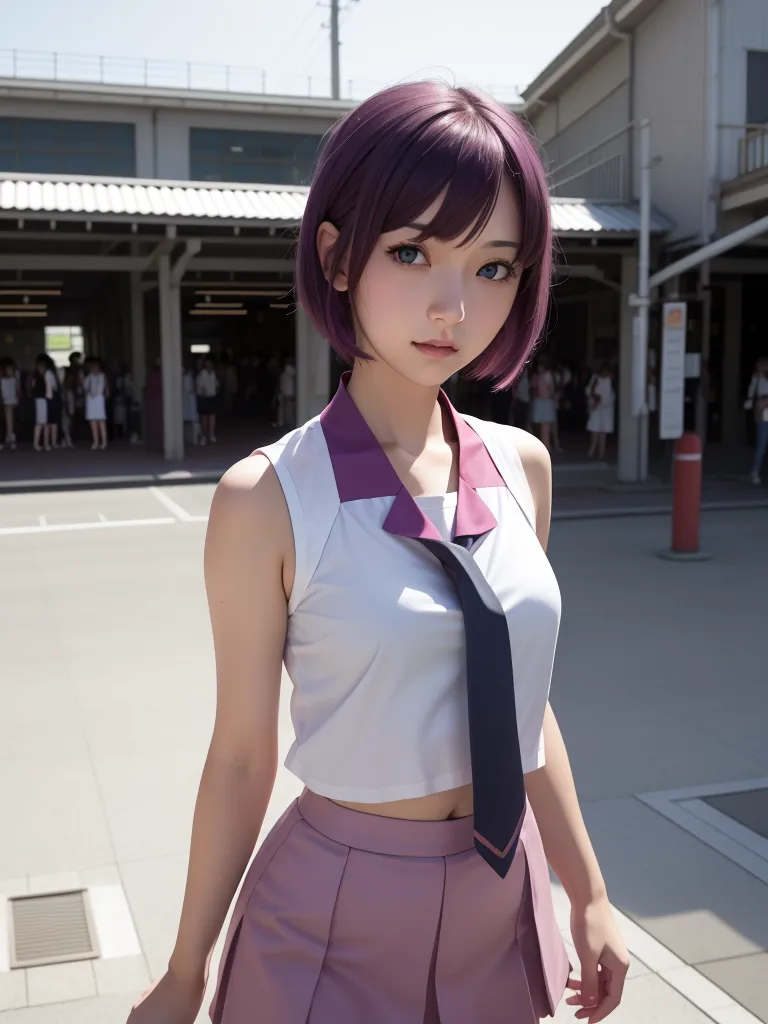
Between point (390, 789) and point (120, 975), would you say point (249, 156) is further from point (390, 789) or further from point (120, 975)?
point (390, 789)

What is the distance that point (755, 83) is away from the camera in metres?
14.7

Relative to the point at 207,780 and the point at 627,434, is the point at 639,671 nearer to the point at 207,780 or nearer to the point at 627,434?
the point at 207,780

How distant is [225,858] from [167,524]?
1004 centimetres

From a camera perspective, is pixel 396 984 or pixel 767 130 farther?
pixel 767 130

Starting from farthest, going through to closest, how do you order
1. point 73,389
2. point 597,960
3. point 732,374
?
point 73,389
point 732,374
point 597,960

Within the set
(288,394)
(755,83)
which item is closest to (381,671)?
(755,83)

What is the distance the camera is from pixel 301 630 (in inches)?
52.7

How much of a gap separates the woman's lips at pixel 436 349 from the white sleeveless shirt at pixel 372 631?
13cm

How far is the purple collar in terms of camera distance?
133 cm

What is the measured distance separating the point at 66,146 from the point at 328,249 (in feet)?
81.6

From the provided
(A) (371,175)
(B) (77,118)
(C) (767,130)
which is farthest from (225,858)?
(B) (77,118)

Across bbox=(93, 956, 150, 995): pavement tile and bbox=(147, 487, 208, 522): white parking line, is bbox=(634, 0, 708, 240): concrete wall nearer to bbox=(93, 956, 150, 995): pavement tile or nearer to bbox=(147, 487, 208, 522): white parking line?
bbox=(147, 487, 208, 522): white parking line

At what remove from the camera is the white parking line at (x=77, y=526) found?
10.7 m

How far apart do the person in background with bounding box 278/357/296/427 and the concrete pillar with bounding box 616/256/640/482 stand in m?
6.98
